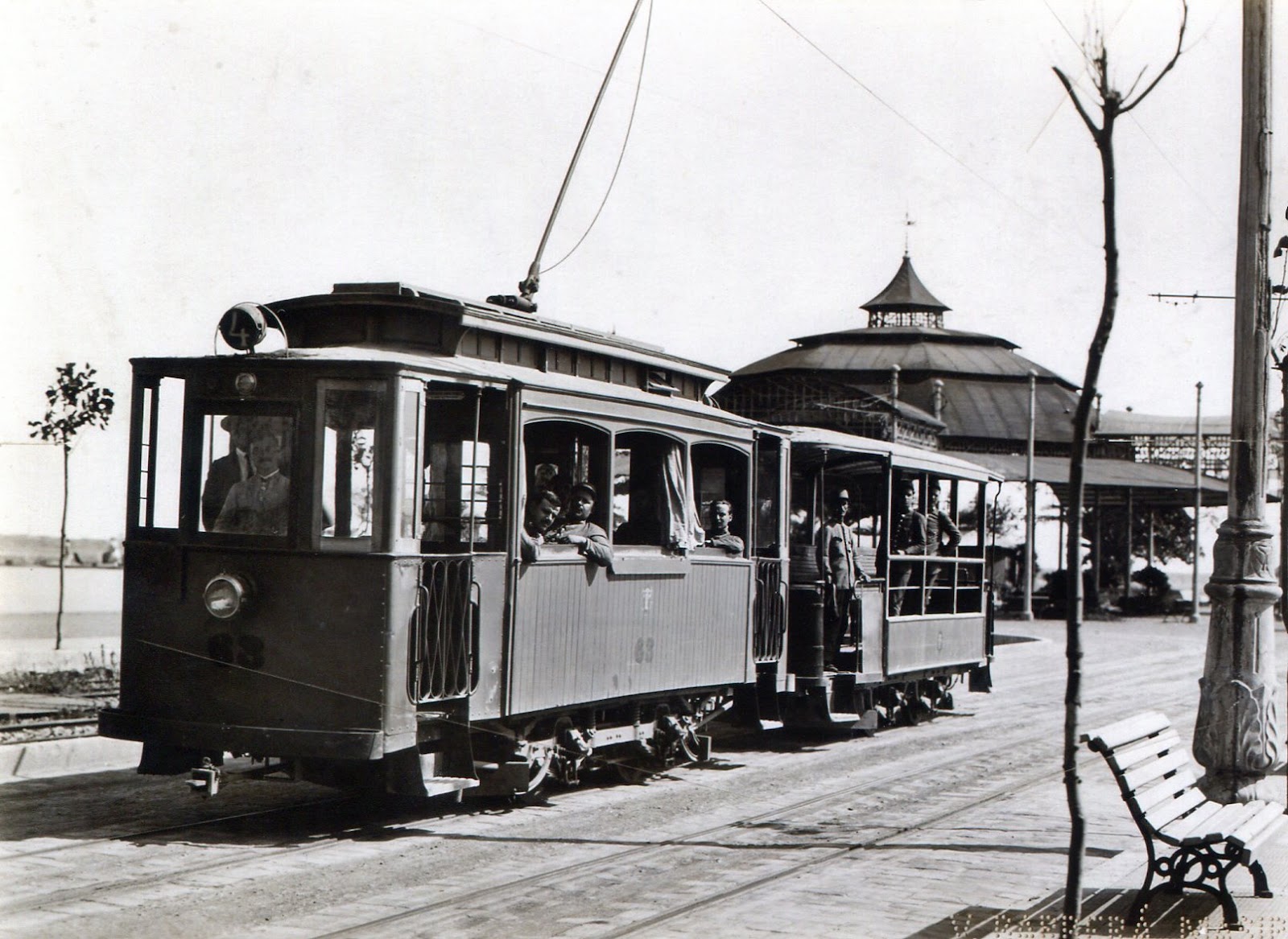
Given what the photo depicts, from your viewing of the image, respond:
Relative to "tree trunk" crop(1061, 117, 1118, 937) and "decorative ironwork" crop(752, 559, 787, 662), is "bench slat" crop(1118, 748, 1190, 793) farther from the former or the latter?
"decorative ironwork" crop(752, 559, 787, 662)

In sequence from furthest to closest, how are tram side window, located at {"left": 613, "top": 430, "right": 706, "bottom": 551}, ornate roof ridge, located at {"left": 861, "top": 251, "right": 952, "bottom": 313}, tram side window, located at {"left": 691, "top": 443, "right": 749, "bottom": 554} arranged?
ornate roof ridge, located at {"left": 861, "top": 251, "right": 952, "bottom": 313}
tram side window, located at {"left": 691, "top": 443, "right": 749, "bottom": 554}
tram side window, located at {"left": 613, "top": 430, "right": 706, "bottom": 551}

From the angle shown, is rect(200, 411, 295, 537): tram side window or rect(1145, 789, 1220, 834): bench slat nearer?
rect(1145, 789, 1220, 834): bench slat

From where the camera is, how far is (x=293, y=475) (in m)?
8.87

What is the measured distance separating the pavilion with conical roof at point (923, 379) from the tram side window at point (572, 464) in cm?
3159

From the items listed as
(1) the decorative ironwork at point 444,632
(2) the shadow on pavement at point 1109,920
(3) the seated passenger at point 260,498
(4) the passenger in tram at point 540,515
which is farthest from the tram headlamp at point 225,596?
(2) the shadow on pavement at point 1109,920

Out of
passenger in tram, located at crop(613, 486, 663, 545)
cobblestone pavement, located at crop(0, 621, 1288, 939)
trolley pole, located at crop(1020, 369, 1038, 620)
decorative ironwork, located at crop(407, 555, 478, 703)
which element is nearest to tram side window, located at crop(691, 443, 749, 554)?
passenger in tram, located at crop(613, 486, 663, 545)

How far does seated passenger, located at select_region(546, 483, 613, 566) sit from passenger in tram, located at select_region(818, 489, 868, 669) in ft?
13.5

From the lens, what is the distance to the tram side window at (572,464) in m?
10.3

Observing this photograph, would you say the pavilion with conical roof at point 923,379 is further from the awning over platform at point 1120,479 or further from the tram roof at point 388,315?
the tram roof at point 388,315

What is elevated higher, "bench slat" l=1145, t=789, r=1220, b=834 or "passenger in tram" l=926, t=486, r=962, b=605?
"passenger in tram" l=926, t=486, r=962, b=605

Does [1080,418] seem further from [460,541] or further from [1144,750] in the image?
[460,541]

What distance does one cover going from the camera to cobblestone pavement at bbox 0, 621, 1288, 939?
270 inches

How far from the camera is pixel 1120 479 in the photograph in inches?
1857

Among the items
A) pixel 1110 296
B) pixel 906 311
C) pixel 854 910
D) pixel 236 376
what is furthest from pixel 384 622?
pixel 906 311
